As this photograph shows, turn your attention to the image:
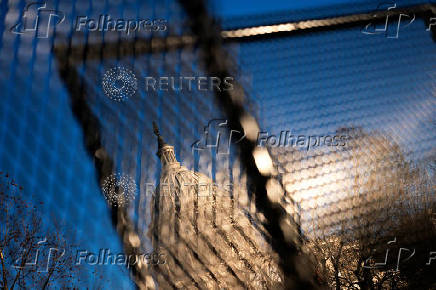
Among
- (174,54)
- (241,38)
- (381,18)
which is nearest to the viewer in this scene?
(241,38)

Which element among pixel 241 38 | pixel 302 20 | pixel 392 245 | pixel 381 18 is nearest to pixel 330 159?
pixel 381 18

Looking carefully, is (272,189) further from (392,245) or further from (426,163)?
(392,245)

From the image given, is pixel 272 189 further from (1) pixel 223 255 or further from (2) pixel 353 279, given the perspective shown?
(1) pixel 223 255

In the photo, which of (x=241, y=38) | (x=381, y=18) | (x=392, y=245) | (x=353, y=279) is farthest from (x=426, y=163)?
(x=241, y=38)

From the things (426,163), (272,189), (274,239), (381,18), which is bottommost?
(274,239)

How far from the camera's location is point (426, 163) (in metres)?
5.16

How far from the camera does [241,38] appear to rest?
1.79 meters

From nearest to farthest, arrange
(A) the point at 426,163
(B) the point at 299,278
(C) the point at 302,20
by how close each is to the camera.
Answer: (B) the point at 299,278 → (C) the point at 302,20 → (A) the point at 426,163

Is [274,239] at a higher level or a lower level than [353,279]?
lower

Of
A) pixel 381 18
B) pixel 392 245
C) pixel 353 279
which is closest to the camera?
pixel 381 18

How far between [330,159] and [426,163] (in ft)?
8.85

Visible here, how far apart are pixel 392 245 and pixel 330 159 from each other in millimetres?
3414

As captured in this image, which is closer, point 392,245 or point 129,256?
point 129,256

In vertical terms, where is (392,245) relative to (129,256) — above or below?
above
